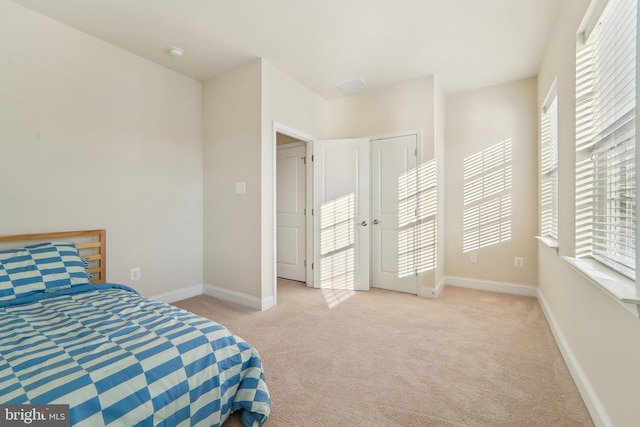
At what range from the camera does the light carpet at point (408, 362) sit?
5.01 ft

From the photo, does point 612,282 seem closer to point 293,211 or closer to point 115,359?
point 115,359

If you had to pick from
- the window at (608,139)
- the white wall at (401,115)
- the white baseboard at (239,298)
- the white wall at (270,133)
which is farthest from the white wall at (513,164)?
the white baseboard at (239,298)

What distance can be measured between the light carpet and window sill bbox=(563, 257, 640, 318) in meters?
0.77

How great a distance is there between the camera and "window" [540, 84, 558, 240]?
2654 millimetres

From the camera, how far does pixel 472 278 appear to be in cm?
383

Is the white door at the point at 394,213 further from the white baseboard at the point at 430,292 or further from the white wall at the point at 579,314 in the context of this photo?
the white wall at the point at 579,314

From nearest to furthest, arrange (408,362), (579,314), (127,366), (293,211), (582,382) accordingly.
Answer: (127,366) → (582,382) → (579,314) → (408,362) → (293,211)

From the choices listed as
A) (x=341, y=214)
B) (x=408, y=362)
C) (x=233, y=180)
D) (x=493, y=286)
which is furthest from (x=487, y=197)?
(x=233, y=180)

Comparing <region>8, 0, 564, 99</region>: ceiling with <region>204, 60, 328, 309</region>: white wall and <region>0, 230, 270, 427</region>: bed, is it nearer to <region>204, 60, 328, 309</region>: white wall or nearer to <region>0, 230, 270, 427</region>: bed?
<region>204, 60, 328, 309</region>: white wall

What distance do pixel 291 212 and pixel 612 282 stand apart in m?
3.54

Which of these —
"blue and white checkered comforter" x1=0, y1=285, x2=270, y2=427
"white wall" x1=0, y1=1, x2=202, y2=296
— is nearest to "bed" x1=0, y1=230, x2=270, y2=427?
"blue and white checkered comforter" x1=0, y1=285, x2=270, y2=427

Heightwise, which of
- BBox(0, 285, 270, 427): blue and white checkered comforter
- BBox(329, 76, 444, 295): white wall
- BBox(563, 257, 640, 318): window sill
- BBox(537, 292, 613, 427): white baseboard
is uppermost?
BBox(329, 76, 444, 295): white wall

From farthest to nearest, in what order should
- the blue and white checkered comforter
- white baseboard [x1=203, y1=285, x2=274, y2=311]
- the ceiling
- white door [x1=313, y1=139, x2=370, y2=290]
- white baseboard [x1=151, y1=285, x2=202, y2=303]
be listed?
white door [x1=313, y1=139, x2=370, y2=290] → white baseboard [x1=151, y1=285, x2=202, y2=303] → white baseboard [x1=203, y1=285, x2=274, y2=311] → the ceiling → the blue and white checkered comforter

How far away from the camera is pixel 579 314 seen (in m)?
1.81
